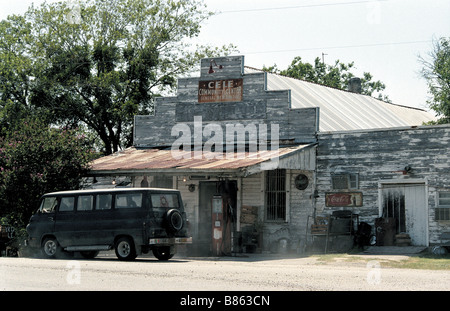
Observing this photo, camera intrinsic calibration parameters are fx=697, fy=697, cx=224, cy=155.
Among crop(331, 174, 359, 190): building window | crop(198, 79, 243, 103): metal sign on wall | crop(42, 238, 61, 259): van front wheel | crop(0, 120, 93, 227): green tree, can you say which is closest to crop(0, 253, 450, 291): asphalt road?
crop(42, 238, 61, 259): van front wheel

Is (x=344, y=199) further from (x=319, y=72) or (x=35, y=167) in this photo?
(x=319, y=72)

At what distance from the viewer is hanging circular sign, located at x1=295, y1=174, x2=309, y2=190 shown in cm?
2422

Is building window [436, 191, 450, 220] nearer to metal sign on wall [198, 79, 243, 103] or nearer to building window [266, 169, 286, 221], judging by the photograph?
building window [266, 169, 286, 221]

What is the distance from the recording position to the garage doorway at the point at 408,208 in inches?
883

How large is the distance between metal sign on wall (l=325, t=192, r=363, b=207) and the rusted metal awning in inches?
48.0

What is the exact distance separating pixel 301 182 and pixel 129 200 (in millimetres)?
7277

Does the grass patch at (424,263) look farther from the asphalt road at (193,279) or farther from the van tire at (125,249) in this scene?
the van tire at (125,249)

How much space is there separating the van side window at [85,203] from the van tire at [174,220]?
2382 mm

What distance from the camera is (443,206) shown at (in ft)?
72.1

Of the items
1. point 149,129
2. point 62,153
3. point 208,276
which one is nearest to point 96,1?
point 149,129

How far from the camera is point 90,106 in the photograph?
122 ft

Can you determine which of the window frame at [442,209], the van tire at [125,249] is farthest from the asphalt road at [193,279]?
the window frame at [442,209]
